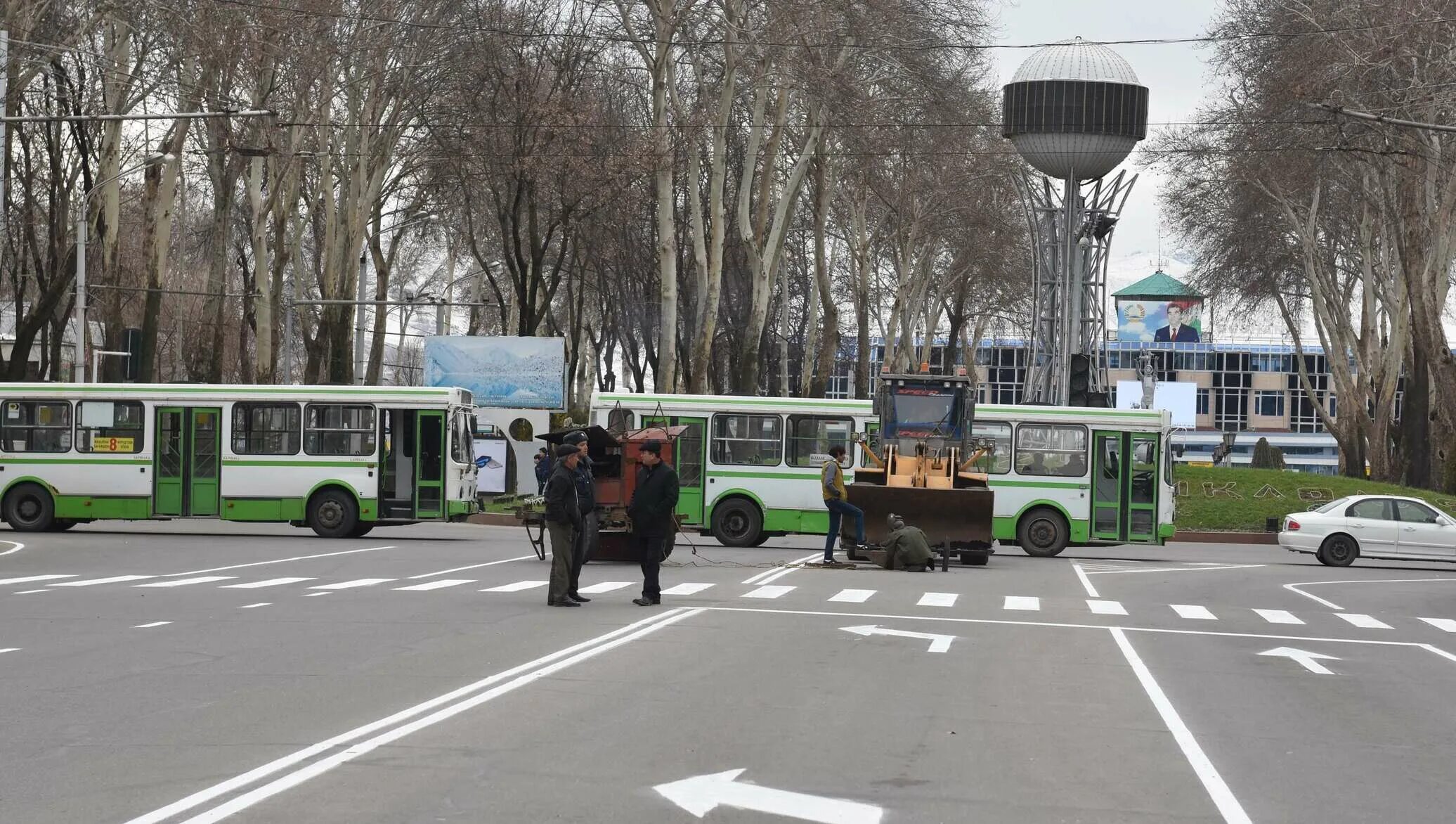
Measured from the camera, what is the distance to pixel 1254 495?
49500mm

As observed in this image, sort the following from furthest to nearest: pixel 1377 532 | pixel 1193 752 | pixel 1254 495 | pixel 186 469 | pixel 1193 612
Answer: pixel 1254 495 < pixel 186 469 < pixel 1377 532 < pixel 1193 612 < pixel 1193 752

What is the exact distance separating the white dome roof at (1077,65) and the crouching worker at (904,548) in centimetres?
4007

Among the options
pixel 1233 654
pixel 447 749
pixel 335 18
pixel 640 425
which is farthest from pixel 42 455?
pixel 447 749

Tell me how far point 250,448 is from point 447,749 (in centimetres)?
2575

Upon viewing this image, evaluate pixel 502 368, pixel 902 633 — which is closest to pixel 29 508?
pixel 502 368

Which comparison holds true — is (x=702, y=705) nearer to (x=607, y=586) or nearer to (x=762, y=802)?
(x=762, y=802)

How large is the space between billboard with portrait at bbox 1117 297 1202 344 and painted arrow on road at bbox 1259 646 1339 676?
12868cm

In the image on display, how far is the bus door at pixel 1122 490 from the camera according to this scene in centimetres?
3288

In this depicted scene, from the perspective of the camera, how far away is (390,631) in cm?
1530

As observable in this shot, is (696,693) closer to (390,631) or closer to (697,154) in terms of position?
(390,631)

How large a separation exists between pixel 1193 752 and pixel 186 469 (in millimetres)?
27021

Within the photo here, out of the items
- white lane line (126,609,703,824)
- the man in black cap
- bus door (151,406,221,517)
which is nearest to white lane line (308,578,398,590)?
the man in black cap

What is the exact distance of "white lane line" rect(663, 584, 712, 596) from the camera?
20.7 metres

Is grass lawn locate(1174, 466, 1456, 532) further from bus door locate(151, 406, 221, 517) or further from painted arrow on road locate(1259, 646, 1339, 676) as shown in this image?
painted arrow on road locate(1259, 646, 1339, 676)
